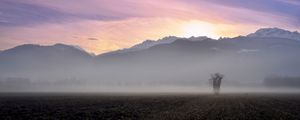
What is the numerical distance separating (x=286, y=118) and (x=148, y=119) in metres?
15.5

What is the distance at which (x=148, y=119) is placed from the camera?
51.6 metres

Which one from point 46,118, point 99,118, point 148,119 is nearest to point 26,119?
point 46,118

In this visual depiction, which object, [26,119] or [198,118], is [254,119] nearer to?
[198,118]

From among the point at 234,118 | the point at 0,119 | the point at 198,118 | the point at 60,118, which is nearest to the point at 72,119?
the point at 60,118

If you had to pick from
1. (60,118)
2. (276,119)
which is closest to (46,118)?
(60,118)

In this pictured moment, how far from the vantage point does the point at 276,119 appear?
5206 cm

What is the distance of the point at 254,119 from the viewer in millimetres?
52312

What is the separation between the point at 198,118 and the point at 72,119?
44.7 feet

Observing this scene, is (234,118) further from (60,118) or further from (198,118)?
(60,118)

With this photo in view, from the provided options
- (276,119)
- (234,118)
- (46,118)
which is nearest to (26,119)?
(46,118)

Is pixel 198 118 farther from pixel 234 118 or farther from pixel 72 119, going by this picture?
pixel 72 119

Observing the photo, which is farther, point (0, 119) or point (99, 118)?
point (99, 118)

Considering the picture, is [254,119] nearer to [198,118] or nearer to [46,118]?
[198,118]

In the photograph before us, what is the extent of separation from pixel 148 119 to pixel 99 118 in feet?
19.3
